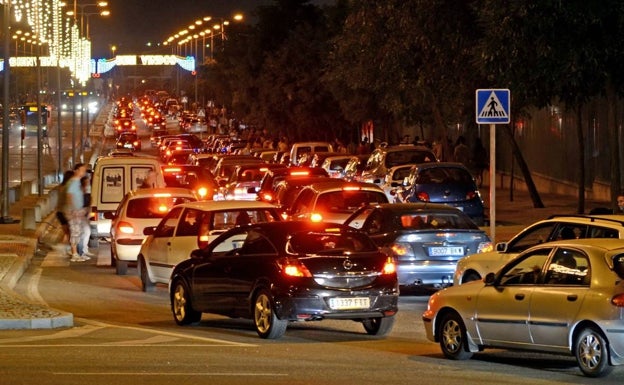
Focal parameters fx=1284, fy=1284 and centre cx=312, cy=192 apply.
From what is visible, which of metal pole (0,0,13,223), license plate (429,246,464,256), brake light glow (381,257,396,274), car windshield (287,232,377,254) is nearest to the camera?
car windshield (287,232,377,254)

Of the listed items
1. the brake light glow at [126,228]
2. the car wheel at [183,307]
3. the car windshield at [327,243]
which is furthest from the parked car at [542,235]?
the brake light glow at [126,228]

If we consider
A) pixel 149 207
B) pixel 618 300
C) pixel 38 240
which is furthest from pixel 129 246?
pixel 618 300

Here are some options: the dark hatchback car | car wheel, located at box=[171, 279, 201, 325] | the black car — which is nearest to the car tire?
car wheel, located at box=[171, 279, 201, 325]

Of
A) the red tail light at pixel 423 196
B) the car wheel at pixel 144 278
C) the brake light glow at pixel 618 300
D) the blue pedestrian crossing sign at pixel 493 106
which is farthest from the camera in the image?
the red tail light at pixel 423 196

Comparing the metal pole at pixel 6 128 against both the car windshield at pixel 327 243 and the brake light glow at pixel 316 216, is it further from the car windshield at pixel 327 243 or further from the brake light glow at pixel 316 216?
the car windshield at pixel 327 243

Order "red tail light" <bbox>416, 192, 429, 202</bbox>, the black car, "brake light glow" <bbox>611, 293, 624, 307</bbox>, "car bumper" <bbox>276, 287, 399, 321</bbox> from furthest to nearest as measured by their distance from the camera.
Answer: the black car → "red tail light" <bbox>416, 192, 429, 202</bbox> → "car bumper" <bbox>276, 287, 399, 321</bbox> → "brake light glow" <bbox>611, 293, 624, 307</bbox>

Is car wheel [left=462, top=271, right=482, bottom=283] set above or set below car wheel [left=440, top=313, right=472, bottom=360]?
above

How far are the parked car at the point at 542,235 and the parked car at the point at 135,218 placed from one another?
26.0 feet

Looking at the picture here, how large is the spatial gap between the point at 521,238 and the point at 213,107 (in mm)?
118918

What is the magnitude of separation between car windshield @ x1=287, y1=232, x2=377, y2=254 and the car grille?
1.18ft

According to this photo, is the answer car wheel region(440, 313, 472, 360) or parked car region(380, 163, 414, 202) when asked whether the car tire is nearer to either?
car wheel region(440, 313, 472, 360)

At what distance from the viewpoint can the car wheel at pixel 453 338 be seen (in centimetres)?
1319

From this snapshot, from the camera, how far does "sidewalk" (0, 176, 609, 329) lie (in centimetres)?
1611

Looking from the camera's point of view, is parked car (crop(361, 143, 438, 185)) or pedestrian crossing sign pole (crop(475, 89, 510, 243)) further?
parked car (crop(361, 143, 438, 185))
